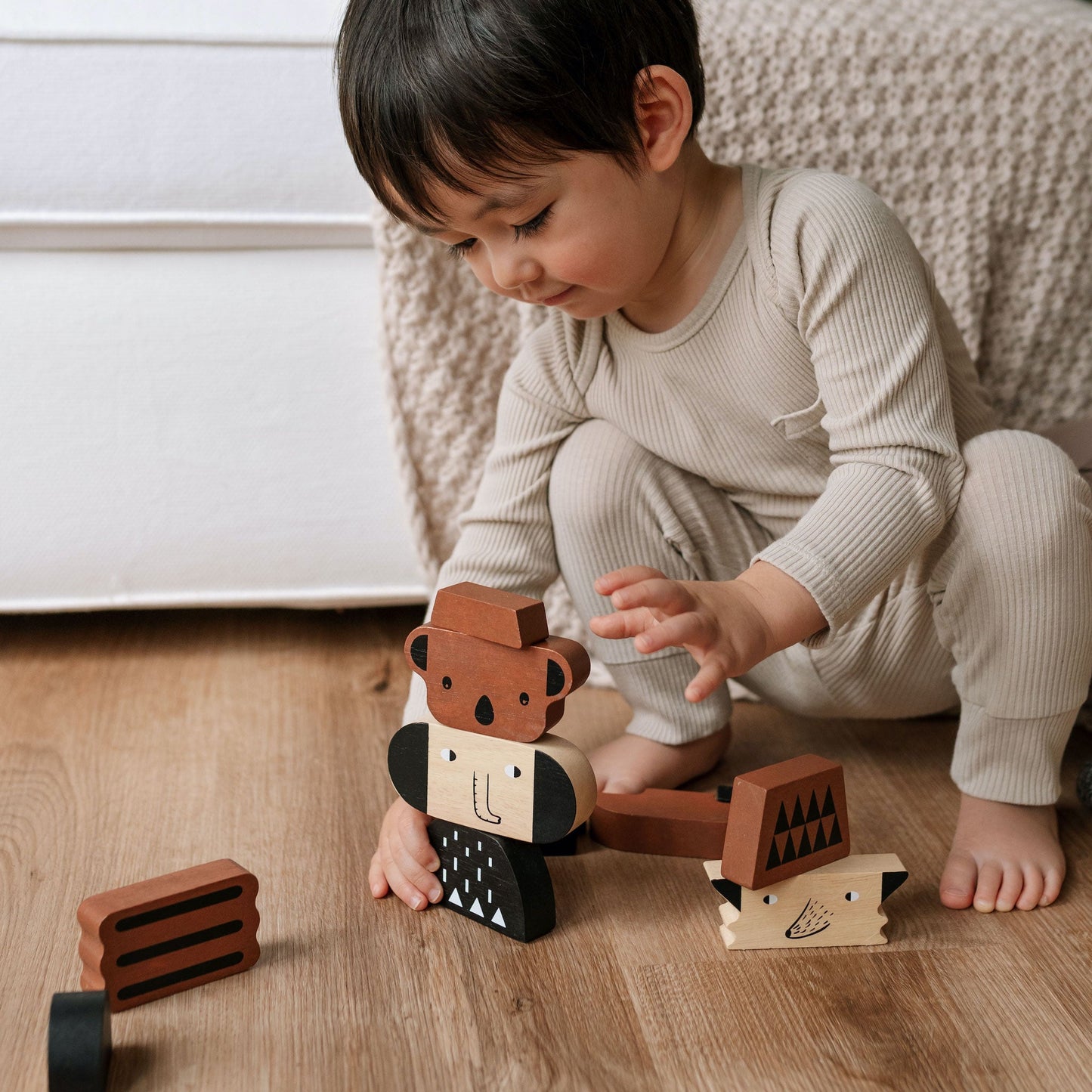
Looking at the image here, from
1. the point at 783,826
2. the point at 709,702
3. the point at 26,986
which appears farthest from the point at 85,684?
the point at 783,826

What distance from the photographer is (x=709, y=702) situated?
0.81m

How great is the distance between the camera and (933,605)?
2.43ft

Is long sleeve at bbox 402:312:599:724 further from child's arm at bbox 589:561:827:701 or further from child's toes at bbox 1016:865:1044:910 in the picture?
child's toes at bbox 1016:865:1044:910

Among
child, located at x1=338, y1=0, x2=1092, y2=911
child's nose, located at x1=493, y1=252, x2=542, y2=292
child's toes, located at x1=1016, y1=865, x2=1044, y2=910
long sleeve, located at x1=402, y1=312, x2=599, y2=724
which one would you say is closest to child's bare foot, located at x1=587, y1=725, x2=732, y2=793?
child, located at x1=338, y1=0, x2=1092, y2=911

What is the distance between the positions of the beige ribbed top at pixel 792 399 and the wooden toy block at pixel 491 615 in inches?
5.2

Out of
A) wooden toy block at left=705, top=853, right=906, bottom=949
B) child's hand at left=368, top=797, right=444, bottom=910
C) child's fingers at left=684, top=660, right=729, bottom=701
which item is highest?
child's fingers at left=684, top=660, right=729, bottom=701

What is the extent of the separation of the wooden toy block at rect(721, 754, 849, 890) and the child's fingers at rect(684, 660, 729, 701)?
0.07 meters

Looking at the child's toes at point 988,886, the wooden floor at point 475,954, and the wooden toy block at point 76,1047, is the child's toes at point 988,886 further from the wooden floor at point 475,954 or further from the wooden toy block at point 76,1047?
the wooden toy block at point 76,1047

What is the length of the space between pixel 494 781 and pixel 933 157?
626 millimetres

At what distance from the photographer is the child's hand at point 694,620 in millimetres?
530

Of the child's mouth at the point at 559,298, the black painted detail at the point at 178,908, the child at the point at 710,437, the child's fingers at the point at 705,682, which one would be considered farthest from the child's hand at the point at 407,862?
the child's mouth at the point at 559,298

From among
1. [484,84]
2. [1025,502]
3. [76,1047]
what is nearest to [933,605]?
[1025,502]

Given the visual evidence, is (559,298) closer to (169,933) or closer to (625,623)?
(625,623)

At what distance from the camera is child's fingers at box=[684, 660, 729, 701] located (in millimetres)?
529
